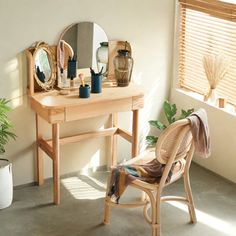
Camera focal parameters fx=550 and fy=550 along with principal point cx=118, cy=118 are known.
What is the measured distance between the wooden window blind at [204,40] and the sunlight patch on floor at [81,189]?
1237 mm

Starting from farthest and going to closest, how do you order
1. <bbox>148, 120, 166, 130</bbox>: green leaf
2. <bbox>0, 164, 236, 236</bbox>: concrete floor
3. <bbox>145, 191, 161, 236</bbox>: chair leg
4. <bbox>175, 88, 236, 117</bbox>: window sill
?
<bbox>148, 120, 166, 130</bbox>: green leaf
<bbox>175, 88, 236, 117</bbox>: window sill
<bbox>0, 164, 236, 236</bbox>: concrete floor
<bbox>145, 191, 161, 236</bbox>: chair leg

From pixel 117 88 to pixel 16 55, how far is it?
81 centimetres

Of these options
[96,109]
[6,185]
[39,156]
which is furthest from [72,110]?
[6,185]

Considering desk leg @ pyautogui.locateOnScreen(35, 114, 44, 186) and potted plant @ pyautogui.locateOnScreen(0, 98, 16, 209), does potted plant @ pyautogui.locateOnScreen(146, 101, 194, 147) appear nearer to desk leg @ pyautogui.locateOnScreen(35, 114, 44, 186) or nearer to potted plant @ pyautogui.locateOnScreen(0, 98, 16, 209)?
desk leg @ pyautogui.locateOnScreen(35, 114, 44, 186)

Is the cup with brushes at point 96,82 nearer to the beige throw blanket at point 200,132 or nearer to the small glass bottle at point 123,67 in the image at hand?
the small glass bottle at point 123,67

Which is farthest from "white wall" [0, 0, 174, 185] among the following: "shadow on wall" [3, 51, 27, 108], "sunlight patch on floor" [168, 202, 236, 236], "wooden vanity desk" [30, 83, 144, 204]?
"sunlight patch on floor" [168, 202, 236, 236]

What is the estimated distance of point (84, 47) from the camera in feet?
13.9

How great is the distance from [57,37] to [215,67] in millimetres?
1258

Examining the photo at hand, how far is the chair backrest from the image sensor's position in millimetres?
3294

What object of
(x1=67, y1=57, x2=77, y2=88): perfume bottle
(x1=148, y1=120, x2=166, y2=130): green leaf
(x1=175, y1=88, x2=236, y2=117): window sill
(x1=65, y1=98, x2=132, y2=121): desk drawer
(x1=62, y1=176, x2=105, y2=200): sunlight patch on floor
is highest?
(x1=67, y1=57, x2=77, y2=88): perfume bottle

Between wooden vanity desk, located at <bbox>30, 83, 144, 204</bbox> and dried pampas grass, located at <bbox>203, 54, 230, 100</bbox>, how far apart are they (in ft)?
1.94

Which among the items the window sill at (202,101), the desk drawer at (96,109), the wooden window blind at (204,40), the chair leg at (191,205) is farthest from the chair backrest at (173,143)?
the wooden window blind at (204,40)

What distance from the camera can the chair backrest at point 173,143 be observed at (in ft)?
10.8

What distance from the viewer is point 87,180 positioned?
14.6ft
